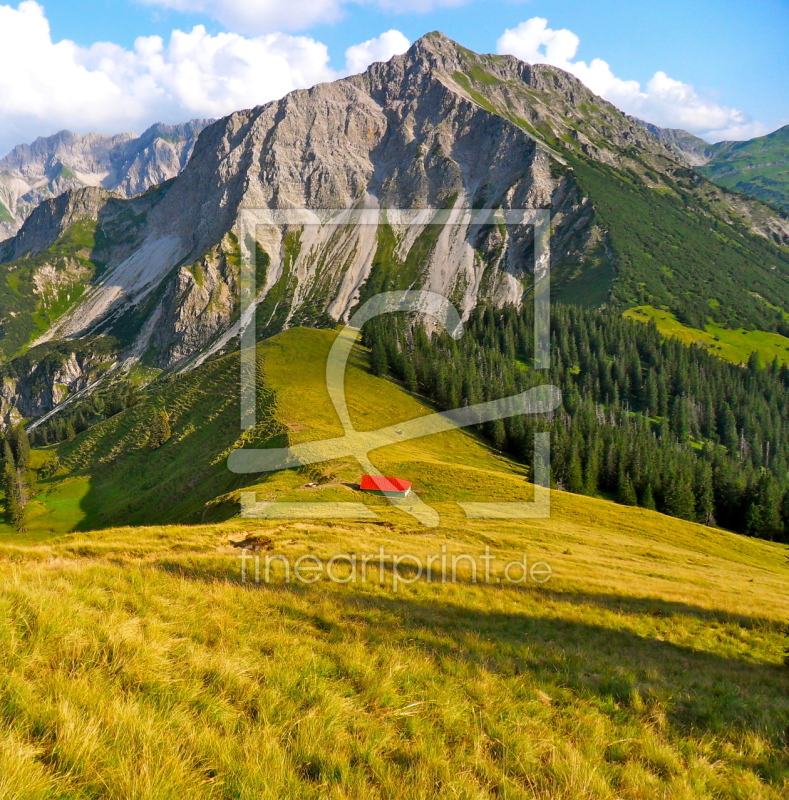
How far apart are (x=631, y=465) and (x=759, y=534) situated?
22.3 meters

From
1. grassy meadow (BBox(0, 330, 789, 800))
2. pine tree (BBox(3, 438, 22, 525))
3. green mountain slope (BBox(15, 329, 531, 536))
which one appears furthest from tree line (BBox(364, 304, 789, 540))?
pine tree (BBox(3, 438, 22, 525))

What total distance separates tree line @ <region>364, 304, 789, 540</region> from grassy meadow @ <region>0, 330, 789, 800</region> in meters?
72.6

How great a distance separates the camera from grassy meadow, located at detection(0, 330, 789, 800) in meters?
4.48

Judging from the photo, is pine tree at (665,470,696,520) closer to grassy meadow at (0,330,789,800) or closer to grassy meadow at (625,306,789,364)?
grassy meadow at (0,330,789,800)

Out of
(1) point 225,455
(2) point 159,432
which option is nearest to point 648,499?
(1) point 225,455

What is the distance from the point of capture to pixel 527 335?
172m

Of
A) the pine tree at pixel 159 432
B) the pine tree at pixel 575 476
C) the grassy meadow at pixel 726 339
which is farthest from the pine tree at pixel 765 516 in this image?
the grassy meadow at pixel 726 339

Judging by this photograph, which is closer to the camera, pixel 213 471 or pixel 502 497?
pixel 502 497

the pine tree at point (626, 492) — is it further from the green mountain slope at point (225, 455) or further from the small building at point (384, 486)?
the small building at point (384, 486)

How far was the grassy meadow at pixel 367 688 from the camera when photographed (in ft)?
14.7

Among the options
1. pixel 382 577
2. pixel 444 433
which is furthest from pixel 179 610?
pixel 444 433

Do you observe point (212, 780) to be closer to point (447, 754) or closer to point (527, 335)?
point (447, 754)

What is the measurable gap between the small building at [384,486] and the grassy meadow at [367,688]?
2483 cm

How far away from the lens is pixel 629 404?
15938 cm
